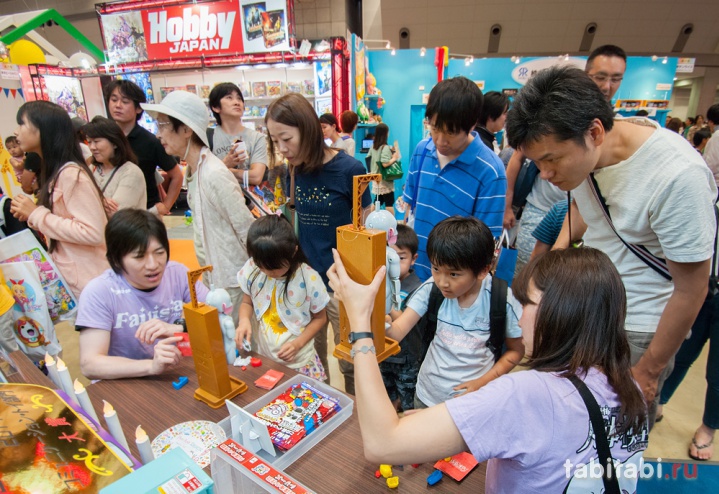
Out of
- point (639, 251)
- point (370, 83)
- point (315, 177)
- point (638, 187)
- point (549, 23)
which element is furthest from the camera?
point (549, 23)

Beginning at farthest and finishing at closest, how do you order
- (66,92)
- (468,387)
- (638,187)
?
1. (66,92)
2. (468,387)
3. (638,187)

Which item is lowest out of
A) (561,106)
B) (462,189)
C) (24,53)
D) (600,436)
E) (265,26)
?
(600,436)

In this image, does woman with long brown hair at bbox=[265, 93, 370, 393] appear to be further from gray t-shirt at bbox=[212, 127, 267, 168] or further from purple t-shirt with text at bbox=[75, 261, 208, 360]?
gray t-shirt at bbox=[212, 127, 267, 168]

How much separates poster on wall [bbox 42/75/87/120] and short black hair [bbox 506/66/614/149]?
812 cm

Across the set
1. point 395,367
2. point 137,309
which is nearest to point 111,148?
point 137,309

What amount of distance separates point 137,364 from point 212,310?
0.42m

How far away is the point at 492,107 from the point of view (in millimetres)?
2904

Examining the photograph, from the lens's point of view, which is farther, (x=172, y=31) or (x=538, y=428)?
(x=172, y=31)

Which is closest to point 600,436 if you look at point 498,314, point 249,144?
point 498,314

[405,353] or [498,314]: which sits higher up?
[498,314]

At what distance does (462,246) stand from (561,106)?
19.2 inches

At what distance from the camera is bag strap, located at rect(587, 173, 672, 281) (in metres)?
1.16

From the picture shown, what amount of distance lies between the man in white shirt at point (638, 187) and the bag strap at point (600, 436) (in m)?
0.60

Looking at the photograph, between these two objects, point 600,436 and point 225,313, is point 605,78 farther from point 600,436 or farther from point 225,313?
point 225,313
